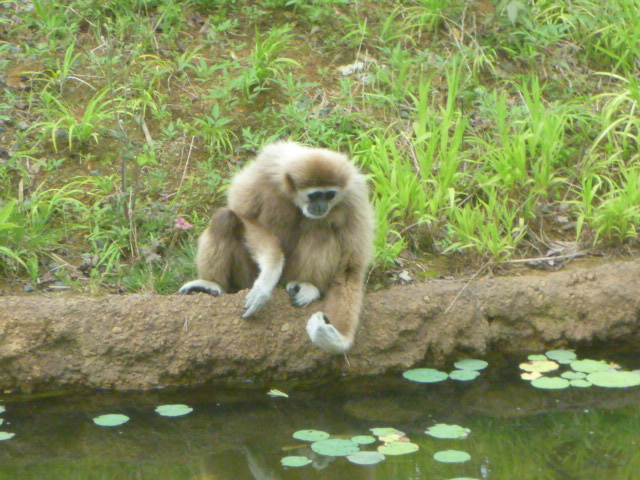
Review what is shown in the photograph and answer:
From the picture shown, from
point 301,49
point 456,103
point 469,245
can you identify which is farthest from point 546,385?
point 301,49

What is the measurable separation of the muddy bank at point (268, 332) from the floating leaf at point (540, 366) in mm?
255

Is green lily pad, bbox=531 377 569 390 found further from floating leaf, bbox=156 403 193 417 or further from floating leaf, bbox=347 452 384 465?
floating leaf, bbox=156 403 193 417

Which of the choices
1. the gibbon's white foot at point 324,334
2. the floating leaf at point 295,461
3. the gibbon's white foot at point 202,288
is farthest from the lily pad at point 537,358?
the gibbon's white foot at point 202,288

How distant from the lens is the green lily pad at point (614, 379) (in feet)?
19.6

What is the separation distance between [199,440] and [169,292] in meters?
1.60

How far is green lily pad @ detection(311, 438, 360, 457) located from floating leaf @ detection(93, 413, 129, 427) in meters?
1.17

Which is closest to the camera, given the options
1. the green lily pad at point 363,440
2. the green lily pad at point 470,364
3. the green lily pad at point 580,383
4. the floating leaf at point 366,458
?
the floating leaf at point 366,458

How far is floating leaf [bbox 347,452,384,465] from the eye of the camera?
200 inches

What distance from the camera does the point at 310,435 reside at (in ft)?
17.7

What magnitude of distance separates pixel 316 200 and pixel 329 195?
94 mm

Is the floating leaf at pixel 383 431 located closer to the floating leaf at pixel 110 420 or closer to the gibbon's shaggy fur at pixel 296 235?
the gibbon's shaggy fur at pixel 296 235

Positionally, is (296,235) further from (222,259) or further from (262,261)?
(222,259)

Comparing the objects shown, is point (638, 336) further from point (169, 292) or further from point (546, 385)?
point (169, 292)

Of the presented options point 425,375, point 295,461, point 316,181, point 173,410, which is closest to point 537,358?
point 425,375
